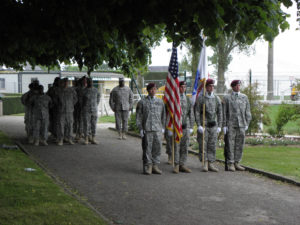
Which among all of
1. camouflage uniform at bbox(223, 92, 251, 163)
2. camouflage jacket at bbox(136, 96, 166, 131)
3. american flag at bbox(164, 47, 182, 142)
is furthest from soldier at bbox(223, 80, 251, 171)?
camouflage jacket at bbox(136, 96, 166, 131)

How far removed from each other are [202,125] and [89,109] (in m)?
5.32

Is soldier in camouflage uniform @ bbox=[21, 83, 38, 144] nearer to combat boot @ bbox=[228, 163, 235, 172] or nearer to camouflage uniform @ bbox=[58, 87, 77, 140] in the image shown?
camouflage uniform @ bbox=[58, 87, 77, 140]

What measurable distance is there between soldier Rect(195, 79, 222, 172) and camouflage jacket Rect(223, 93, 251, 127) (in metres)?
0.26

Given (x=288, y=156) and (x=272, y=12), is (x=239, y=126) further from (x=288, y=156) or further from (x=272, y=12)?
(x=272, y=12)

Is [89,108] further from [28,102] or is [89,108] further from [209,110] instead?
[209,110]

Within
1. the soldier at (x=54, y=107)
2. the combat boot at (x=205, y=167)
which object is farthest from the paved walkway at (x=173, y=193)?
the soldier at (x=54, y=107)

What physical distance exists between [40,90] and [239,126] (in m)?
7.03

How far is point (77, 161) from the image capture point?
38.1 feet

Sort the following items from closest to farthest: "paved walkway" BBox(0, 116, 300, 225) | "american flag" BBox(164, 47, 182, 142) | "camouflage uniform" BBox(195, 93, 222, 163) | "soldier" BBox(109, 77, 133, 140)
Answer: "paved walkway" BBox(0, 116, 300, 225)
"american flag" BBox(164, 47, 182, 142)
"camouflage uniform" BBox(195, 93, 222, 163)
"soldier" BBox(109, 77, 133, 140)

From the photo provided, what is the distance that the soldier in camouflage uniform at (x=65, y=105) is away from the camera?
1460 centimetres

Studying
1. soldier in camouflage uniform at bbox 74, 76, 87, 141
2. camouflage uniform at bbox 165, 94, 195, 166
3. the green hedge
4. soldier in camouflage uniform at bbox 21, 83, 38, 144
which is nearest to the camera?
camouflage uniform at bbox 165, 94, 195, 166

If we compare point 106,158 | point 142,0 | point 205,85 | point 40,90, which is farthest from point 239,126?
point 40,90

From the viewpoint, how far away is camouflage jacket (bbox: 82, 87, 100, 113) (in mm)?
14802

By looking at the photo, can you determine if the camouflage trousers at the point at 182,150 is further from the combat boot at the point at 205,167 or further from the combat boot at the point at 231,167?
the combat boot at the point at 231,167
